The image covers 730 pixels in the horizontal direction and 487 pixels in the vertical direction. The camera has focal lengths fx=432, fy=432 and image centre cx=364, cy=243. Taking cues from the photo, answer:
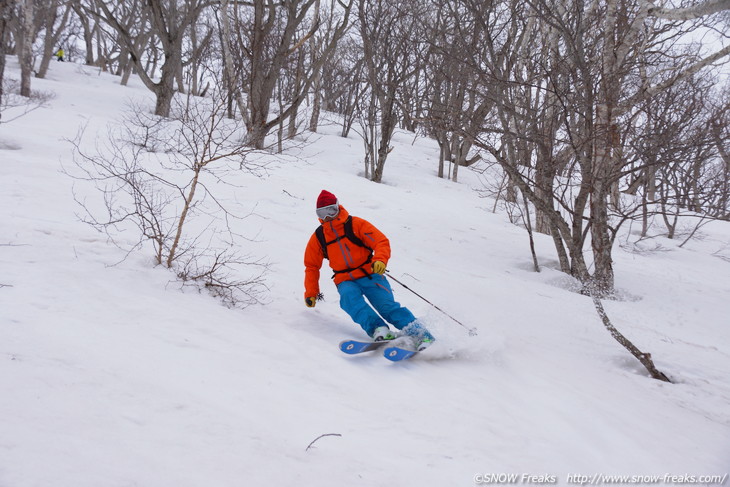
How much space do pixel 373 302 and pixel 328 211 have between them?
2.98 ft

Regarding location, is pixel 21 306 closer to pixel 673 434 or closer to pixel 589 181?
pixel 673 434

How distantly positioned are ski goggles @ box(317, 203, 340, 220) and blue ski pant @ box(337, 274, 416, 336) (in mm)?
612

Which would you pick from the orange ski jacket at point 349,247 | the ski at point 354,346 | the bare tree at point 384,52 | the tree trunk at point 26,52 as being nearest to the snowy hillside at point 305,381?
the ski at point 354,346

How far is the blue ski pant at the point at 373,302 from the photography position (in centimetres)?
370

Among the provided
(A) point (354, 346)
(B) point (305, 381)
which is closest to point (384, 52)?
(A) point (354, 346)

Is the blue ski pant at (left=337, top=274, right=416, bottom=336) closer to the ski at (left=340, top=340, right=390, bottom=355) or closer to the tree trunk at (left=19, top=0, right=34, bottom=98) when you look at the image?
the ski at (left=340, top=340, right=390, bottom=355)

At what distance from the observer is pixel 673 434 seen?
117 inches

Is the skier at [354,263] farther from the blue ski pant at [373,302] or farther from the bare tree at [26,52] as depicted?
the bare tree at [26,52]

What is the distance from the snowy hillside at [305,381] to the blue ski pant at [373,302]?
298 mm

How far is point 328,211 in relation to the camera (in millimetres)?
3859

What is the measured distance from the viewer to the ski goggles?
3.85 m

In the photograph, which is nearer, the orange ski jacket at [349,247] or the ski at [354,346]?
the ski at [354,346]

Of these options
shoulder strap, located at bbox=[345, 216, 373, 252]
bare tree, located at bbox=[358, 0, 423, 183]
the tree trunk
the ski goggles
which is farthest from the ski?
the tree trunk

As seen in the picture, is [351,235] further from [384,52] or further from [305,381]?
[384,52]
